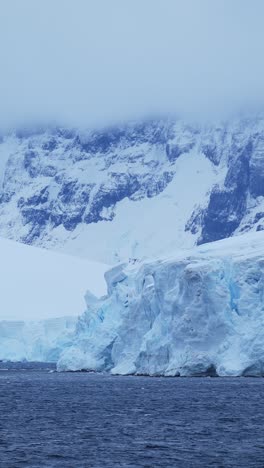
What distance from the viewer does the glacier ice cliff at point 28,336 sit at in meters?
91.2

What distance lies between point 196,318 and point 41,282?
62.4m

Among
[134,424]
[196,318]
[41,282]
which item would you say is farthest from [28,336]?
[134,424]

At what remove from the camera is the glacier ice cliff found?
91231mm

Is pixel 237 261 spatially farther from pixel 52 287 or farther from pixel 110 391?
pixel 52 287

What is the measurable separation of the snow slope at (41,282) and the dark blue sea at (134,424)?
4755cm

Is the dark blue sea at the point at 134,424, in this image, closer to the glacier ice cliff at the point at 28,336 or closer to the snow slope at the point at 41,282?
the glacier ice cliff at the point at 28,336

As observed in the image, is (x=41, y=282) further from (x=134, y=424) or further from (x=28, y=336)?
(x=134, y=424)

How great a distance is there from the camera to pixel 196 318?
190ft

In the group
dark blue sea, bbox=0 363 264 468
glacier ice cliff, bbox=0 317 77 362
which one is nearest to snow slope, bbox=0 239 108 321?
glacier ice cliff, bbox=0 317 77 362

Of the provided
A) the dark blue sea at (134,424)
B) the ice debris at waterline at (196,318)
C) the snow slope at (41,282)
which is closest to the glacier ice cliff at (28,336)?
the snow slope at (41,282)

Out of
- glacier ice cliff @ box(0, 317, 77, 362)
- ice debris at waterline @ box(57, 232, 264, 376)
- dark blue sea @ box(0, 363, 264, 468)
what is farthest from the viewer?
glacier ice cliff @ box(0, 317, 77, 362)

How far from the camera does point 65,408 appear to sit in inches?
1818

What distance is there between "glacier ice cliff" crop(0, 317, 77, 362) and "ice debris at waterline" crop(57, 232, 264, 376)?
74.4 ft

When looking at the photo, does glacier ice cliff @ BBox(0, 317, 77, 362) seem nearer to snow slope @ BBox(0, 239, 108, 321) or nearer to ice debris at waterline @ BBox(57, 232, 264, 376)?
snow slope @ BBox(0, 239, 108, 321)
